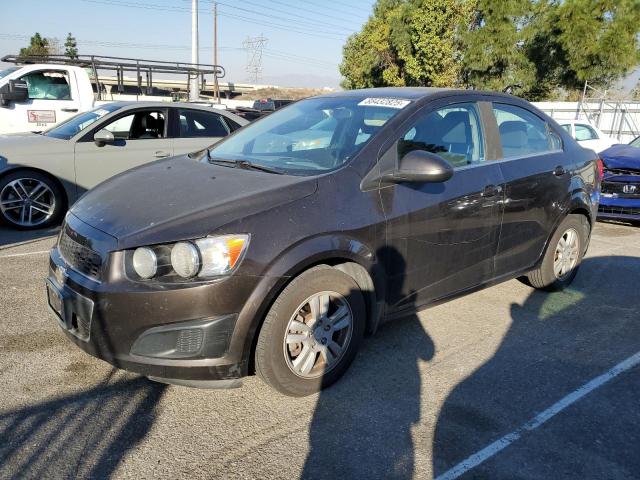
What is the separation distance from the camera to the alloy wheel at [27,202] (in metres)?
6.54

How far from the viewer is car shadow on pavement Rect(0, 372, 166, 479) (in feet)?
7.91

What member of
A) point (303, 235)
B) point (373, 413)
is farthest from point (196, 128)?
point (373, 413)

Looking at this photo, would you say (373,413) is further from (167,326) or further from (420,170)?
(420,170)

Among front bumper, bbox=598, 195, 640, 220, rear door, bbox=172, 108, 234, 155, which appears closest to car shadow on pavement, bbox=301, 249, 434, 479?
rear door, bbox=172, 108, 234, 155

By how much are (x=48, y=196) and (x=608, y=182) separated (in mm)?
7728

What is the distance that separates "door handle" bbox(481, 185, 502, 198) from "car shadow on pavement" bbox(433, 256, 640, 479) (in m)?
1.06

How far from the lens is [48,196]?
679 centimetres

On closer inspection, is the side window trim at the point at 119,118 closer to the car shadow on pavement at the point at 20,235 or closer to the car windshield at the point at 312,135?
the car shadow on pavement at the point at 20,235

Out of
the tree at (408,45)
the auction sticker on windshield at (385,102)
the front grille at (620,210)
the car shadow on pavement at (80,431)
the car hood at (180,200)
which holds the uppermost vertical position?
the tree at (408,45)

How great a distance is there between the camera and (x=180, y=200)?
2.94 metres

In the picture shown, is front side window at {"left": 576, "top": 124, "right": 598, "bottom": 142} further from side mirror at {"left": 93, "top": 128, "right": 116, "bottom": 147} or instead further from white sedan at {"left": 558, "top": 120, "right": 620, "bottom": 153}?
side mirror at {"left": 93, "top": 128, "right": 116, "bottom": 147}

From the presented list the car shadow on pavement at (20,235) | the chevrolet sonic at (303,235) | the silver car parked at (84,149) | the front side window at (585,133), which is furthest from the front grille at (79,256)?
the front side window at (585,133)

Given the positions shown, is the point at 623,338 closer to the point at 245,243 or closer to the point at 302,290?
the point at 302,290

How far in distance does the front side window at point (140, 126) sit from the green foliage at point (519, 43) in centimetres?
2729
